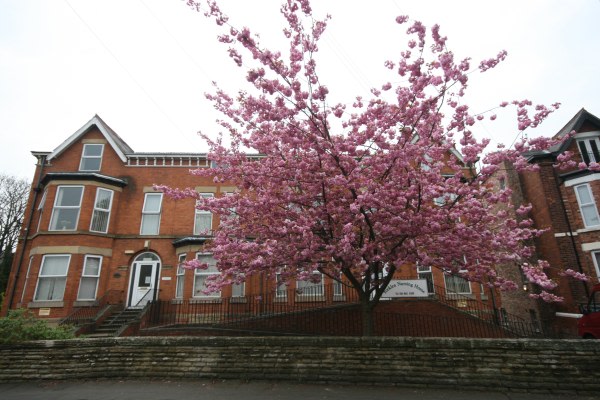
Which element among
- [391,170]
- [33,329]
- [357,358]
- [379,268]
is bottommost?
[357,358]

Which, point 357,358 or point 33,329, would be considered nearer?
point 357,358

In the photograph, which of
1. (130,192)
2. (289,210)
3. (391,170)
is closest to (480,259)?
(391,170)

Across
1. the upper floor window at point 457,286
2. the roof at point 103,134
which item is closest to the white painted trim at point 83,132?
the roof at point 103,134

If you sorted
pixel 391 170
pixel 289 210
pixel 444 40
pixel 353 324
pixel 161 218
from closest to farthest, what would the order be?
pixel 444 40 < pixel 391 170 < pixel 289 210 < pixel 353 324 < pixel 161 218

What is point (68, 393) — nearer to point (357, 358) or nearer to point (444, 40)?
point (357, 358)

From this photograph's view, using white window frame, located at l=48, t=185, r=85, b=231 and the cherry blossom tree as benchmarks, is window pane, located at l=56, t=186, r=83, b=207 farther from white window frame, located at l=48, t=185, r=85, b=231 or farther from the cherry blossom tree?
the cherry blossom tree

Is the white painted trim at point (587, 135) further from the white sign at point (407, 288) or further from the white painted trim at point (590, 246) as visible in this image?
the white sign at point (407, 288)

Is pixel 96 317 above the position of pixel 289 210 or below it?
below

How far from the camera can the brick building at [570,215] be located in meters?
15.9

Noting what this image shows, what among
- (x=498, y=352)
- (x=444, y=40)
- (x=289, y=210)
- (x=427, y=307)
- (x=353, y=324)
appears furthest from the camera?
(x=427, y=307)

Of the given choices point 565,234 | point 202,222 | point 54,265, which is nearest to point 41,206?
point 54,265

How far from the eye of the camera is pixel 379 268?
30.5 ft

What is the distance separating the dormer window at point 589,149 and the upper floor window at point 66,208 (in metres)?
26.8

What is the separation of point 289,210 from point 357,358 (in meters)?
4.12
